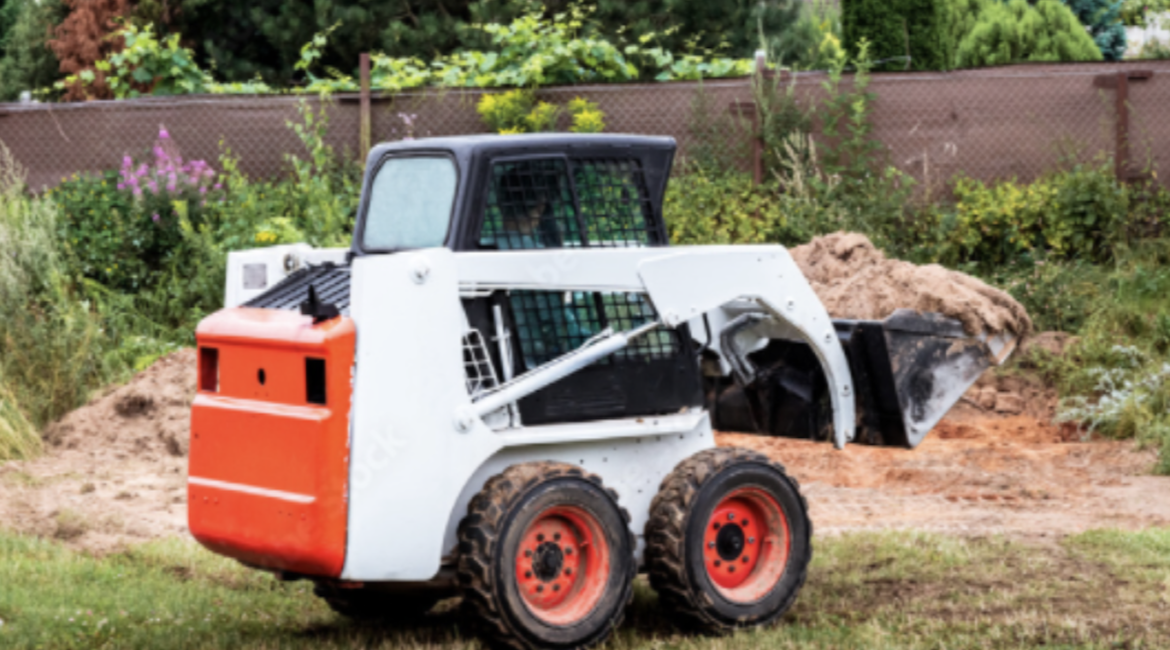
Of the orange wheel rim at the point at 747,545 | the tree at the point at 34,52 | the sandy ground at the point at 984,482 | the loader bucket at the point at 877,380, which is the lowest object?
the sandy ground at the point at 984,482

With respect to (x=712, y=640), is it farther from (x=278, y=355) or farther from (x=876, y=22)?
(x=876, y=22)

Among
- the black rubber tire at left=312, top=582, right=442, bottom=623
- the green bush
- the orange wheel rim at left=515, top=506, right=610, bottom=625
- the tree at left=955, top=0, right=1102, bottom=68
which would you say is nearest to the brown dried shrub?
the green bush

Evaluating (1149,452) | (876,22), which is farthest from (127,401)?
(876,22)

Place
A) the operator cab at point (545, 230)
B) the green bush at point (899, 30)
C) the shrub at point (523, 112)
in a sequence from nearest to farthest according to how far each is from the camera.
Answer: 1. the operator cab at point (545, 230)
2. the shrub at point (523, 112)
3. the green bush at point (899, 30)

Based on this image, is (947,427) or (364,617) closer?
(364,617)

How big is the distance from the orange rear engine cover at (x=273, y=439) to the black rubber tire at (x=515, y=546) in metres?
0.47

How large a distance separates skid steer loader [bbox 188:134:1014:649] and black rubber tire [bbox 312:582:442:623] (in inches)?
0.6

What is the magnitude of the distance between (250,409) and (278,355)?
0.74 ft

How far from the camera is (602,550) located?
17.3ft

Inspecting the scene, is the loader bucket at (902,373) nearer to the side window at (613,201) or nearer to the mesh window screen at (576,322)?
the mesh window screen at (576,322)

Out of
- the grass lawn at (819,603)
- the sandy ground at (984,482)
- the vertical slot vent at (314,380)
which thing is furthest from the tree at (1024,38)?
the vertical slot vent at (314,380)

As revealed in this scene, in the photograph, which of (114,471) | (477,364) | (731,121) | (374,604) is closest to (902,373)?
(477,364)

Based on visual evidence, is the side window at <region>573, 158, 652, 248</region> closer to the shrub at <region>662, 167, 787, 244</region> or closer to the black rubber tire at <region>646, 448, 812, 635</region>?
the black rubber tire at <region>646, 448, 812, 635</region>

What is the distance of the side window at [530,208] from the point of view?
5.42m
